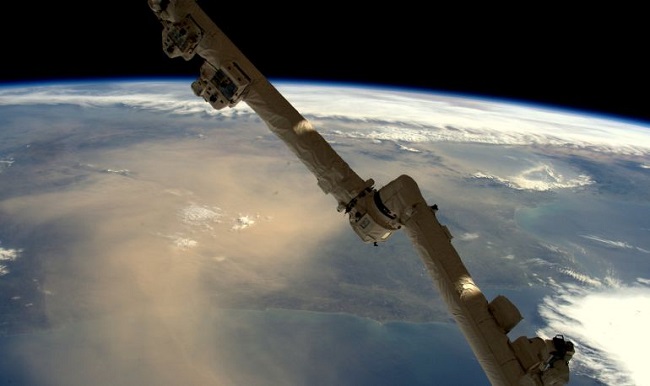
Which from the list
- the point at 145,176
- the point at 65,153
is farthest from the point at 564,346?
the point at 65,153

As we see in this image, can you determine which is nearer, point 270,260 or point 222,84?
point 222,84

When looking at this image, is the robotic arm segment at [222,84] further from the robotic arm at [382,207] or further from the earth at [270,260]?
the earth at [270,260]

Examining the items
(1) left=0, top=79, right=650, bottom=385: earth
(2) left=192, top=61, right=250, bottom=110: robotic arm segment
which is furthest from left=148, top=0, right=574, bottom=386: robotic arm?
(1) left=0, top=79, right=650, bottom=385: earth

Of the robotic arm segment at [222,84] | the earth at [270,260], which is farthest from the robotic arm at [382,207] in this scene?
the earth at [270,260]

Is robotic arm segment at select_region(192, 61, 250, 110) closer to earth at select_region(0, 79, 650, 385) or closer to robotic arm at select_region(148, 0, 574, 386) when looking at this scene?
robotic arm at select_region(148, 0, 574, 386)

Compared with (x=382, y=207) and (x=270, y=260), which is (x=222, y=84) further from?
(x=270, y=260)

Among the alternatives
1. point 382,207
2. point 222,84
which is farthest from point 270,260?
point 382,207
